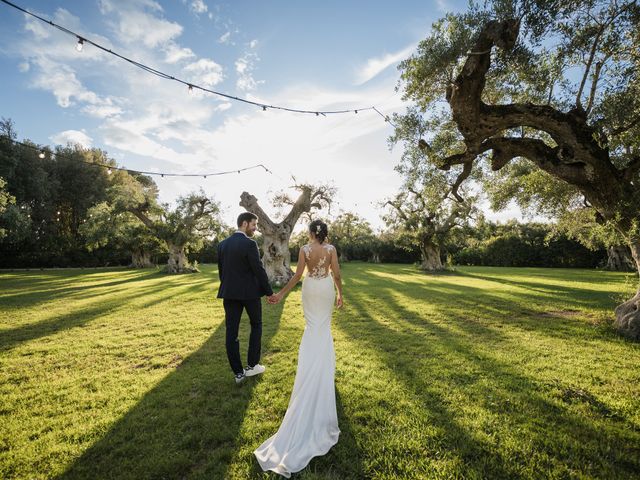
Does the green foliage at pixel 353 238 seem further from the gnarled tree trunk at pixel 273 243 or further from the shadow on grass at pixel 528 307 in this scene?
the shadow on grass at pixel 528 307

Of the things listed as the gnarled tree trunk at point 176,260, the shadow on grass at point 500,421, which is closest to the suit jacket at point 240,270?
the shadow on grass at point 500,421

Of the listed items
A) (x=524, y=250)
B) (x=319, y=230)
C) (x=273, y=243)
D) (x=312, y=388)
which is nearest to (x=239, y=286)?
(x=319, y=230)

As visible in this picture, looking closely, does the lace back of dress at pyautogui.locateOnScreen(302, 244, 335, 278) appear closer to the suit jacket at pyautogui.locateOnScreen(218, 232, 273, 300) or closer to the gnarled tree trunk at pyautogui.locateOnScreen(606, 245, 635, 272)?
the suit jacket at pyautogui.locateOnScreen(218, 232, 273, 300)

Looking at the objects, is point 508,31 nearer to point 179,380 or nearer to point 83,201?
point 179,380

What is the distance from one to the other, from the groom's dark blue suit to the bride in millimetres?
704

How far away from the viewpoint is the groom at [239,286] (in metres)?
4.58

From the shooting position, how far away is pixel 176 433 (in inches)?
129

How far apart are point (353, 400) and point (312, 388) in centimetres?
94

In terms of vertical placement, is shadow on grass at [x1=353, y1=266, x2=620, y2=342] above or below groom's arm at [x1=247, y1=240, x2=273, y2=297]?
below

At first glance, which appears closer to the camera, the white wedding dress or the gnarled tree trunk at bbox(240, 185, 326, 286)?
the white wedding dress

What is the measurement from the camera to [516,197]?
1198 centimetres

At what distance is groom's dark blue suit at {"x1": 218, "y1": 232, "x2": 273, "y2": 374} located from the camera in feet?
15.0

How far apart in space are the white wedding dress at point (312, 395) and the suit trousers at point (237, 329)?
129 cm

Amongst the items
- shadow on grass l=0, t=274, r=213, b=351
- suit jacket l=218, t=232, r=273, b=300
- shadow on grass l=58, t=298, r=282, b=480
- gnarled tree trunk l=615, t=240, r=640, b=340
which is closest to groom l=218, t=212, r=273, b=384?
suit jacket l=218, t=232, r=273, b=300
